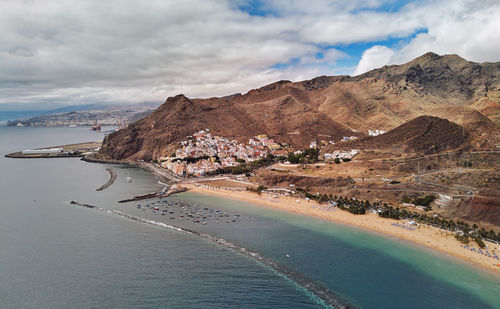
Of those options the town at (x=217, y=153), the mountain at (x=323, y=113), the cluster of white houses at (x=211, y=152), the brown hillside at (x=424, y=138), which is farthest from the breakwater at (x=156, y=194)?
the brown hillside at (x=424, y=138)

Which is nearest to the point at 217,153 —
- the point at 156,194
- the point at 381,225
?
the point at 156,194

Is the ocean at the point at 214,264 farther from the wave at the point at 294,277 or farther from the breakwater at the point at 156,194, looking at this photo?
the breakwater at the point at 156,194

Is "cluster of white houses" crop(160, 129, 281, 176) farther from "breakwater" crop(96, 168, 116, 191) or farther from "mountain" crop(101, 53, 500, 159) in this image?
"breakwater" crop(96, 168, 116, 191)

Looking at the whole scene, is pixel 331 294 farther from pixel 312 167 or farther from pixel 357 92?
pixel 357 92

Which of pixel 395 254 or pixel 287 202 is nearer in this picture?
pixel 395 254

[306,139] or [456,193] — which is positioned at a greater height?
[306,139]

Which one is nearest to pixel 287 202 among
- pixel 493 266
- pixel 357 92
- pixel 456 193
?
pixel 456 193

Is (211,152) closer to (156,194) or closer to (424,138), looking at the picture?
(156,194)
